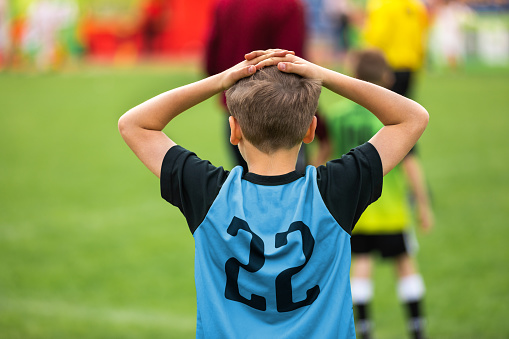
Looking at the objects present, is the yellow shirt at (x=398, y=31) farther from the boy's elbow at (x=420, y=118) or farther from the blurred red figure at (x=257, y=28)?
the boy's elbow at (x=420, y=118)

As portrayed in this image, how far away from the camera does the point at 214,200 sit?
169 cm

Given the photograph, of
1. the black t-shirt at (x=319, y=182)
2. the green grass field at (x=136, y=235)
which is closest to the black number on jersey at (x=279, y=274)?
the black t-shirt at (x=319, y=182)

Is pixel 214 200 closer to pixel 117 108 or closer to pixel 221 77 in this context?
pixel 221 77

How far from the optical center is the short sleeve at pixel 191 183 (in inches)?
67.3

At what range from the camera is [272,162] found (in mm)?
1712

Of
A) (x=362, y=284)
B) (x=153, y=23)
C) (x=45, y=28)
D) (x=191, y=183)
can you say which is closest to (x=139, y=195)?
(x=362, y=284)

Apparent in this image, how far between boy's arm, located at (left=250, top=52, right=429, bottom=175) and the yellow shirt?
454 cm

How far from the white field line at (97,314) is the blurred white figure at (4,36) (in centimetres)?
1812

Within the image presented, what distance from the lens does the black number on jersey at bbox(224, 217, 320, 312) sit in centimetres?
163

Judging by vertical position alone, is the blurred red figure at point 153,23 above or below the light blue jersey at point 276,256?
above

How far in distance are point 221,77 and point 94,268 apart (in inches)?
159

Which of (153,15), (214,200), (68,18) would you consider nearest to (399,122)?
(214,200)

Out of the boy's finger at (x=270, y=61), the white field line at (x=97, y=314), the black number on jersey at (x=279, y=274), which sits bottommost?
the white field line at (x=97, y=314)

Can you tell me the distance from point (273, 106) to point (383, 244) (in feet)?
7.76
